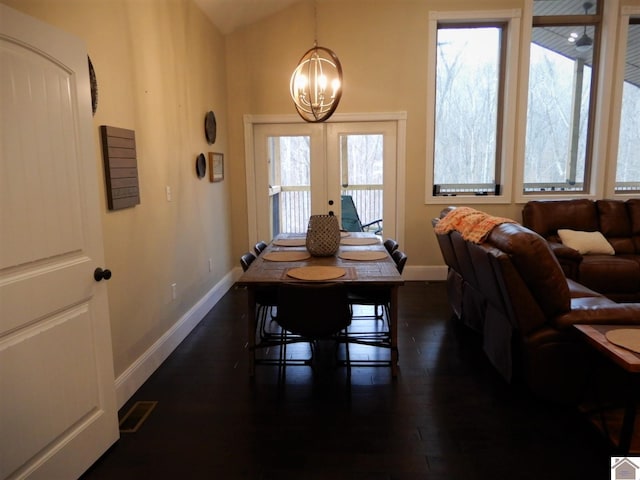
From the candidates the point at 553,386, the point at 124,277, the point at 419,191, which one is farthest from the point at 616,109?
the point at 124,277

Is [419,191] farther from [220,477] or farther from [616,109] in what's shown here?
[220,477]

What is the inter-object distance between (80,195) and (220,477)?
141cm

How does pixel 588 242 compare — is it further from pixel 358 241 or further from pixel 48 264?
pixel 48 264

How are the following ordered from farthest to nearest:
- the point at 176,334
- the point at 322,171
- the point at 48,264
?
1. the point at 322,171
2. the point at 176,334
3. the point at 48,264

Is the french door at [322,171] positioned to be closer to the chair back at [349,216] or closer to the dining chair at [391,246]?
the chair back at [349,216]

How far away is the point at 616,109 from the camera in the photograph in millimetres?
4824

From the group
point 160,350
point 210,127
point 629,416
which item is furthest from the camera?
point 210,127

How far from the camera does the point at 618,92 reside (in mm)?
4801

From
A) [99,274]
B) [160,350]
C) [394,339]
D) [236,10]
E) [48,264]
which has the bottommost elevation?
[160,350]

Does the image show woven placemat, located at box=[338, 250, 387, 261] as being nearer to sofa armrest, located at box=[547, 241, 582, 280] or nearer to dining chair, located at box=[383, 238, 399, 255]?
dining chair, located at box=[383, 238, 399, 255]


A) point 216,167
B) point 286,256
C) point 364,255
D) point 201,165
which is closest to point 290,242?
point 286,256

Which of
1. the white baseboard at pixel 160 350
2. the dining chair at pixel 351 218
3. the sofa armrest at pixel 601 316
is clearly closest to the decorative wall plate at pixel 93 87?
the white baseboard at pixel 160 350

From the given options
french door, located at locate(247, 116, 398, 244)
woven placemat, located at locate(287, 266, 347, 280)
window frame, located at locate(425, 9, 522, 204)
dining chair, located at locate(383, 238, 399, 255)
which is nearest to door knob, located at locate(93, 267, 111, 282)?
woven placemat, located at locate(287, 266, 347, 280)

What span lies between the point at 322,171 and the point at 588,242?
9.62 ft
